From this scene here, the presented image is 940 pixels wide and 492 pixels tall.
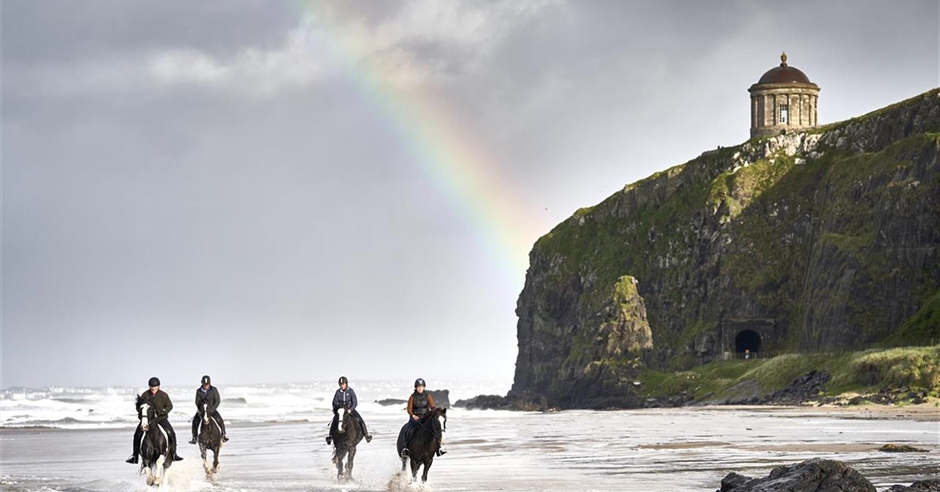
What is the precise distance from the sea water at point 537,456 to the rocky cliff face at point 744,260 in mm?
32631

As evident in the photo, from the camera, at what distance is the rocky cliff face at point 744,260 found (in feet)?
328

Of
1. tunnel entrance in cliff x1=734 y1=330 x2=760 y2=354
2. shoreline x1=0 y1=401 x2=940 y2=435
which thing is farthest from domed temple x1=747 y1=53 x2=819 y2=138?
shoreline x1=0 y1=401 x2=940 y2=435

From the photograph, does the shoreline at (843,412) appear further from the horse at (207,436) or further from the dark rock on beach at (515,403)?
the horse at (207,436)

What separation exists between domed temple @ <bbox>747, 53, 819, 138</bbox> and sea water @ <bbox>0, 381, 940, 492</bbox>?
7802 centimetres

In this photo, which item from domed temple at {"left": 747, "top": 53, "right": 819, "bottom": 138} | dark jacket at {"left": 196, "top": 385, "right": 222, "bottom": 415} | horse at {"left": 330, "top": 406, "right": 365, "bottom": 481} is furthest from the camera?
domed temple at {"left": 747, "top": 53, "right": 819, "bottom": 138}

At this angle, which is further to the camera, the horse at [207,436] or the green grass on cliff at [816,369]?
the green grass on cliff at [816,369]

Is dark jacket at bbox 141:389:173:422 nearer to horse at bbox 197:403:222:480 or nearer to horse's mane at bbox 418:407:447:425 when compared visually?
horse at bbox 197:403:222:480

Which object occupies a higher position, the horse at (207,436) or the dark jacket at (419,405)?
the dark jacket at (419,405)

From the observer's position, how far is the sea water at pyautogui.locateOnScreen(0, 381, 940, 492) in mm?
32719

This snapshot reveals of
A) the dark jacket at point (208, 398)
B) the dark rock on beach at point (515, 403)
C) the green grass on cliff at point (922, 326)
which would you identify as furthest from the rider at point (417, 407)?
the dark rock on beach at point (515, 403)

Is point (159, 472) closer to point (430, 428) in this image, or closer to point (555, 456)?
point (430, 428)

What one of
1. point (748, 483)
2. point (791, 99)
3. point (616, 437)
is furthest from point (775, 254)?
point (748, 483)

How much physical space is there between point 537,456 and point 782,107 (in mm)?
111418

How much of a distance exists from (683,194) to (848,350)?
161ft
